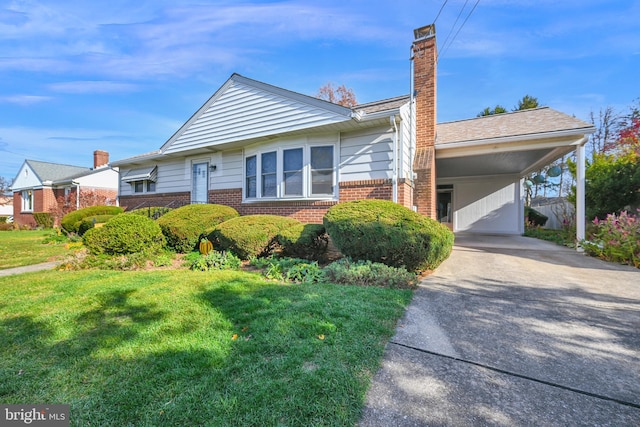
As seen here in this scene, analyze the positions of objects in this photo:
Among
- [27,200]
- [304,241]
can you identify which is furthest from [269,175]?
[27,200]

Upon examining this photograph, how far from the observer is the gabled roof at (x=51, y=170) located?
68.8ft

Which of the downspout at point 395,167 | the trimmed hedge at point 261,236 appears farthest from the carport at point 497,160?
the trimmed hedge at point 261,236

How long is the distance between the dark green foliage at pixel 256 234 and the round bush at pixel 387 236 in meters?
1.06

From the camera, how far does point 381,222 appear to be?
4.74m

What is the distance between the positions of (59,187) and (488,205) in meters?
28.5

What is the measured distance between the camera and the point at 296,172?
303 inches

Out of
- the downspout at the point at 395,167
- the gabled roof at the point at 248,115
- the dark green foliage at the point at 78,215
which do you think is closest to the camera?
the downspout at the point at 395,167

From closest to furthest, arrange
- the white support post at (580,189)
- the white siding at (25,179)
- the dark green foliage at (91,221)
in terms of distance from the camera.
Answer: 1. the white support post at (580,189)
2. the dark green foliage at (91,221)
3. the white siding at (25,179)

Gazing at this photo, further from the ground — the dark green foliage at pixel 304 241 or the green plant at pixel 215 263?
the dark green foliage at pixel 304 241

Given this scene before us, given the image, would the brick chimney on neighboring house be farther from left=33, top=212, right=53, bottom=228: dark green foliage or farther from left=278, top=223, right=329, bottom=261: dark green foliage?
left=33, top=212, right=53, bottom=228: dark green foliage

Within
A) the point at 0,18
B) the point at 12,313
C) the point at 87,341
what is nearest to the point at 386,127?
the point at 87,341

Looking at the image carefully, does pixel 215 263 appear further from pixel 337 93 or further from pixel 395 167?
pixel 337 93

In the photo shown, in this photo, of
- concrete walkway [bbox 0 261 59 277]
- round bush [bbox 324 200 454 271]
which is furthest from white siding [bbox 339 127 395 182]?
concrete walkway [bbox 0 261 59 277]

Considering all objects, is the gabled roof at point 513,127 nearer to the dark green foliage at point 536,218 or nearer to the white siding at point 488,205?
the white siding at point 488,205
